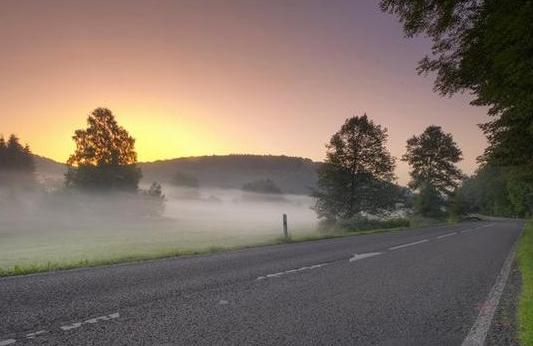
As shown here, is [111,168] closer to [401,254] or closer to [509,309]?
[401,254]

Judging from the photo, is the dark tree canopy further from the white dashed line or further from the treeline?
the treeline

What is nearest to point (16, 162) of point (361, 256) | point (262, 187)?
point (361, 256)

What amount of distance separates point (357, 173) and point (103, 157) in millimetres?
25023

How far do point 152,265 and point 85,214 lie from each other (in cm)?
3505

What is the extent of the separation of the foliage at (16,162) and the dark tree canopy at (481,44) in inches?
2374

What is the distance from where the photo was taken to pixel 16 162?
60.1 m

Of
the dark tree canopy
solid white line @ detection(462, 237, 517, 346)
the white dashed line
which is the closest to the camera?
the white dashed line

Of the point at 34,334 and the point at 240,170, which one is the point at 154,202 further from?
the point at 240,170

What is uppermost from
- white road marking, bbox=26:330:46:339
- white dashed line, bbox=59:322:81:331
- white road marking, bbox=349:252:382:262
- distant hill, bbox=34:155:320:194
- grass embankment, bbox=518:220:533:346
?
distant hill, bbox=34:155:320:194

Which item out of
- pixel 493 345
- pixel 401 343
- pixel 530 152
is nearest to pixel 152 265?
pixel 401 343

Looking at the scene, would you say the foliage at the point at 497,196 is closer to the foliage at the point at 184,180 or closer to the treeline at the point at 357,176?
the treeline at the point at 357,176

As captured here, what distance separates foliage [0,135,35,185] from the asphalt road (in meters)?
57.9

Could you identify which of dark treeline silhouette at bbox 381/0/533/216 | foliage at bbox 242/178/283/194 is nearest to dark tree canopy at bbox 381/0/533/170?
dark treeline silhouette at bbox 381/0/533/216

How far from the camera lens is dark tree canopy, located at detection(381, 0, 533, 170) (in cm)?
645
